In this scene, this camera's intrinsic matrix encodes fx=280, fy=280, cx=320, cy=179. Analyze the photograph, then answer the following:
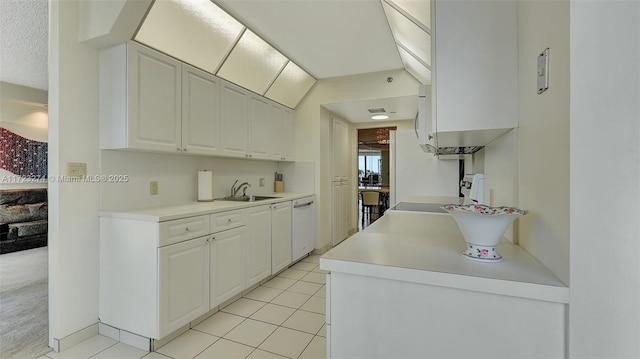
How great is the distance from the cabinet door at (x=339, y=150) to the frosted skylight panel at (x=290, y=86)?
805mm

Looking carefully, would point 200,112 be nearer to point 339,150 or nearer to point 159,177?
point 159,177

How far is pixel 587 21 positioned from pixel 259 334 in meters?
2.33

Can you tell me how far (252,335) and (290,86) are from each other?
2.92 meters

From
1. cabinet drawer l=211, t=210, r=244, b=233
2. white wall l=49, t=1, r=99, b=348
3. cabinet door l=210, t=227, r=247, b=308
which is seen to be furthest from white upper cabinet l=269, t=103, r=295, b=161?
white wall l=49, t=1, r=99, b=348

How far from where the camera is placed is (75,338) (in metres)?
1.90

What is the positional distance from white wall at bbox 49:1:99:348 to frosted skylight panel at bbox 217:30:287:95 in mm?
1092

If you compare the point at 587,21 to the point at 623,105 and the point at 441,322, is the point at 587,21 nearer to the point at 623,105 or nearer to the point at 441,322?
the point at 623,105

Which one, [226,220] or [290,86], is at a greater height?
[290,86]

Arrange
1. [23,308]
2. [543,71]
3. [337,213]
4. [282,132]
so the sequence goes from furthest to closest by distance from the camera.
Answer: [337,213] → [282,132] → [23,308] → [543,71]

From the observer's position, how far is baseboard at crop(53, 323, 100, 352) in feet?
5.98

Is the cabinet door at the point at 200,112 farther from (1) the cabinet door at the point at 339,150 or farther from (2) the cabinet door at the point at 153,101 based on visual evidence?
(1) the cabinet door at the point at 339,150

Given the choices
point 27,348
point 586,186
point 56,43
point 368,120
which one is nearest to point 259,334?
point 27,348

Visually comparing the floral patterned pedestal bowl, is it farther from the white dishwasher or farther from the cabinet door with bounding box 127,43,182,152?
the white dishwasher

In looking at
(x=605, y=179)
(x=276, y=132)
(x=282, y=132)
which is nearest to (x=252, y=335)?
(x=605, y=179)
